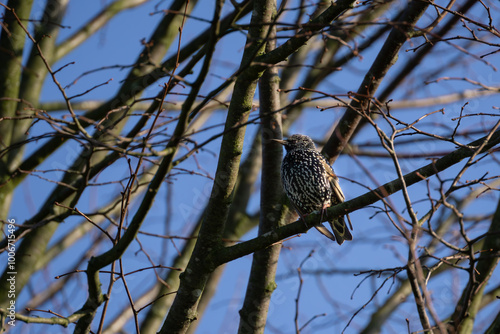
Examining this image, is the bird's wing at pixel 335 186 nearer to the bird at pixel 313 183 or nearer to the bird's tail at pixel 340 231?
the bird at pixel 313 183

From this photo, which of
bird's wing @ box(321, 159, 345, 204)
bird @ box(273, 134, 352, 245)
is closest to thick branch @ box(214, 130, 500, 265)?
bird @ box(273, 134, 352, 245)

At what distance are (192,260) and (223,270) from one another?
2.85m

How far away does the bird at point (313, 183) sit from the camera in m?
4.32

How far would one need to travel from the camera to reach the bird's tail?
4.48m

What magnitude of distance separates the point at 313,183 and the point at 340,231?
20.0 inches

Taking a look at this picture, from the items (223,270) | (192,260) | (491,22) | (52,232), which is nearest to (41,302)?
(52,232)

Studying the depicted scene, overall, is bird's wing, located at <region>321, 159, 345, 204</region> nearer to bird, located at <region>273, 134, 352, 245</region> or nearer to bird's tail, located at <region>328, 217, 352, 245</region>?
bird, located at <region>273, 134, 352, 245</region>

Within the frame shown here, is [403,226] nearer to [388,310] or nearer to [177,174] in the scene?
[177,174]

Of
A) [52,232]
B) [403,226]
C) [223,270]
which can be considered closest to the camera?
[403,226]

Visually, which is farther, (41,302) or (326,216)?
(41,302)

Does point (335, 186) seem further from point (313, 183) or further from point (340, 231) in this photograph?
point (340, 231)

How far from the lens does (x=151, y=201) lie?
2.56 m

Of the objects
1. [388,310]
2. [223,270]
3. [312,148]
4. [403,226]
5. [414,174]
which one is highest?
[312,148]

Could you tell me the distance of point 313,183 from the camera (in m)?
4.41
